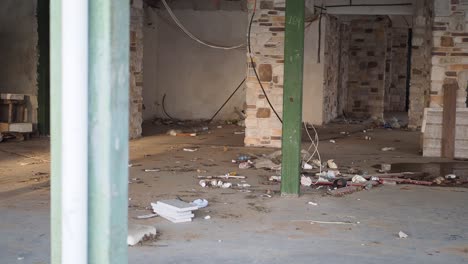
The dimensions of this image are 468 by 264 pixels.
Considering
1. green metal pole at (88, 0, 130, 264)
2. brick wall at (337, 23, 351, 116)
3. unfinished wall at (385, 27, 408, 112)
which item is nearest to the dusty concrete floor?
green metal pole at (88, 0, 130, 264)

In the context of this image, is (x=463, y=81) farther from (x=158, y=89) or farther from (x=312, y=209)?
(x=158, y=89)

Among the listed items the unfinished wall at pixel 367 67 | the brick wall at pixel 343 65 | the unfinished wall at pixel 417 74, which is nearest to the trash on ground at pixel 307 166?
the unfinished wall at pixel 417 74

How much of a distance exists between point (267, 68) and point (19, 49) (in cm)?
424

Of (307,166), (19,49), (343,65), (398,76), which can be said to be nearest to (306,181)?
(307,166)

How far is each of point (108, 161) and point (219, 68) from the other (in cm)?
1341

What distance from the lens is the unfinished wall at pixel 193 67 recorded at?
49.3 ft

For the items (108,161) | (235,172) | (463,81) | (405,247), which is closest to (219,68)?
(463,81)

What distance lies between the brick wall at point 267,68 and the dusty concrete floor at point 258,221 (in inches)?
69.9

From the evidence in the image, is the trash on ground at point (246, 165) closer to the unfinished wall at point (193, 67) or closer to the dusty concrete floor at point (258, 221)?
the dusty concrete floor at point (258, 221)

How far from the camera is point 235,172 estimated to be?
7.93 metres

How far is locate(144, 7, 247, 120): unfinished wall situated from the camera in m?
15.0

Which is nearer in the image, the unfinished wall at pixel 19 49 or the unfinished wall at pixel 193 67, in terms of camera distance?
the unfinished wall at pixel 19 49

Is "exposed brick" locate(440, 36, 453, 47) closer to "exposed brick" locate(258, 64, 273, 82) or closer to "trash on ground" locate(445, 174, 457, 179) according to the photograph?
"exposed brick" locate(258, 64, 273, 82)

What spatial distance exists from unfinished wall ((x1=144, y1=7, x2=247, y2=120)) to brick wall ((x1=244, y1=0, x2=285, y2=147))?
183 inches
